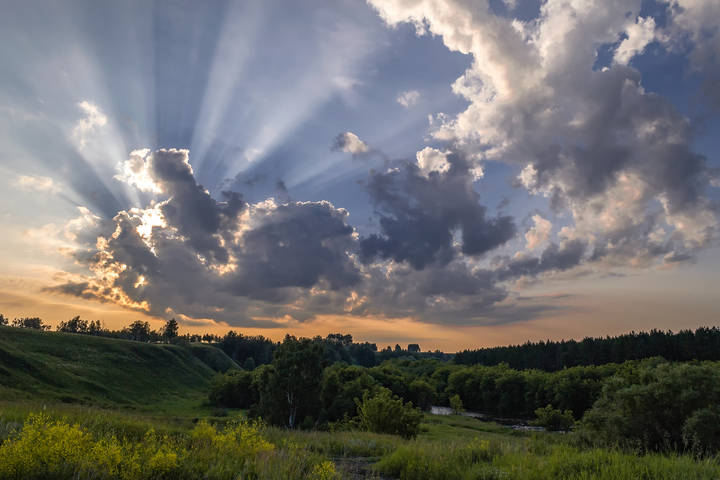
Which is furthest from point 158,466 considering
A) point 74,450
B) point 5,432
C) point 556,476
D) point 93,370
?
Result: point 93,370

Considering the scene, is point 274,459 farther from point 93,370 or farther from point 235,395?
point 93,370

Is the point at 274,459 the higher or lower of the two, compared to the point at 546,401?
higher

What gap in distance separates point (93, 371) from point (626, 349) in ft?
539

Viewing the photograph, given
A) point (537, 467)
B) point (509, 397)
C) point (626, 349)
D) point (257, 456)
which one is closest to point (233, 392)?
point (509, 397)

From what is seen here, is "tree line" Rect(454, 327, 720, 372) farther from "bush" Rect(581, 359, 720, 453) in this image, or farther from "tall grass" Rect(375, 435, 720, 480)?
"tall grass" Rect(375, 435, 720, 480)

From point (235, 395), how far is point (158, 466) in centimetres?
9942

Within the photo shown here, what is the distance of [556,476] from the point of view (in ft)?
31.1

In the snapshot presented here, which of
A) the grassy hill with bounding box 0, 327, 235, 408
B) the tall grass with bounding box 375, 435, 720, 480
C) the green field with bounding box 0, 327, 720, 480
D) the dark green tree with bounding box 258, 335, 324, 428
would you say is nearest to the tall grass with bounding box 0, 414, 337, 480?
the green field with bounding box 0, 327, 720, 480

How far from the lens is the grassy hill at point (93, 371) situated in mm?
71688

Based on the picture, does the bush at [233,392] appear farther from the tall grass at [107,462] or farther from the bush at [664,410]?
the tall grass at [107,462]

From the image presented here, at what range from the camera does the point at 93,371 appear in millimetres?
95125

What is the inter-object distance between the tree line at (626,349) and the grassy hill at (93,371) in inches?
5421

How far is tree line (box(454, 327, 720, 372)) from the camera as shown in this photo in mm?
128125

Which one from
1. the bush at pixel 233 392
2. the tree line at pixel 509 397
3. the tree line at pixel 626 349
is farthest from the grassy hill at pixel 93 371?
the tree line at pixel 626 349
